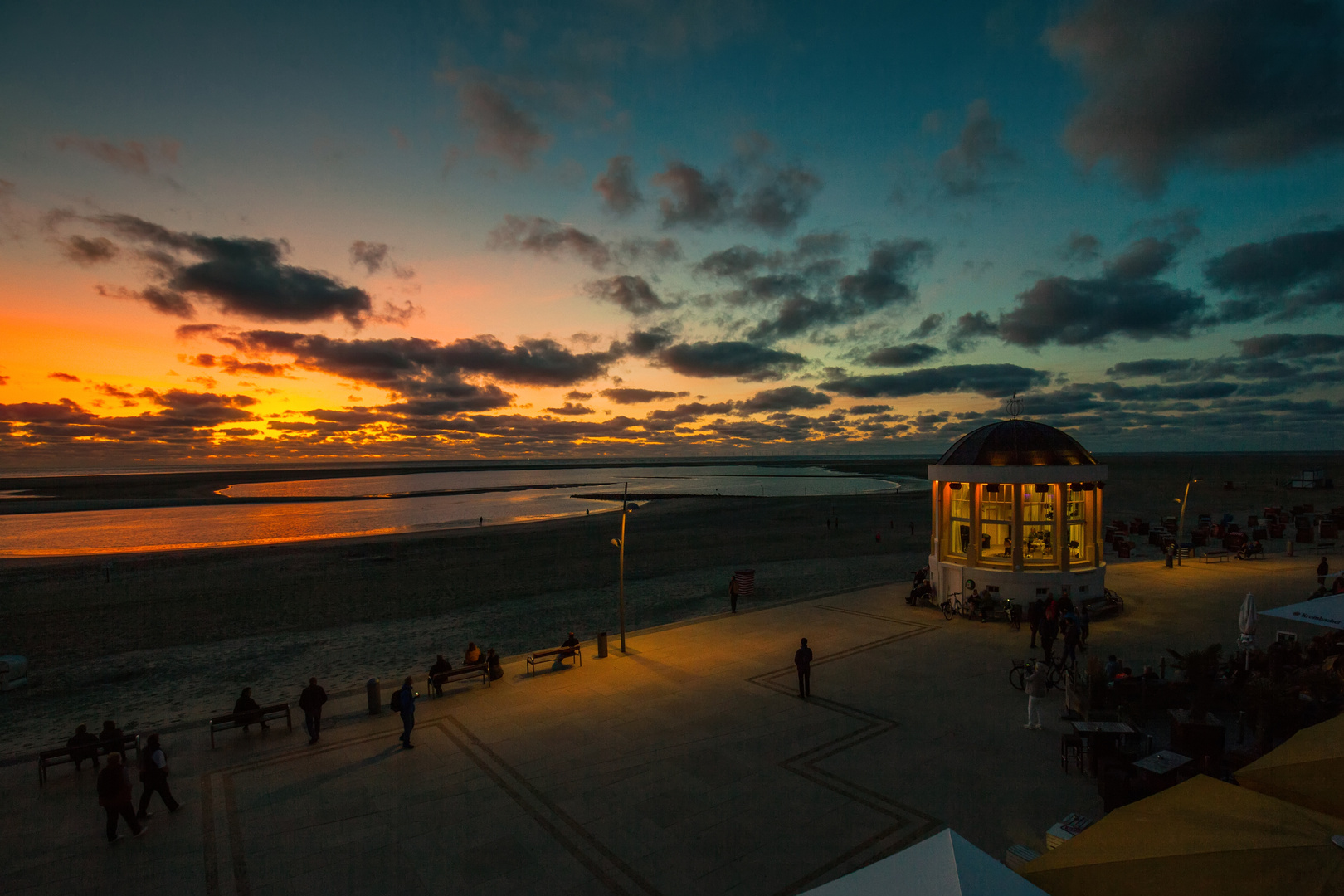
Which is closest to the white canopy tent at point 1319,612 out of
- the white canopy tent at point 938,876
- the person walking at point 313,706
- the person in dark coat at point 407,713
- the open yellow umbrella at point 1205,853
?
the open yellow umbrella at point 1205,853

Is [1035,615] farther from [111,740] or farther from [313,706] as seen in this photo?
[111,740]

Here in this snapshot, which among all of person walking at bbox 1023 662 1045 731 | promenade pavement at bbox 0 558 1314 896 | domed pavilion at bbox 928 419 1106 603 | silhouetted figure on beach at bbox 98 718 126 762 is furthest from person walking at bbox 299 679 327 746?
domed pavilion at bbox 928 419 1106 603

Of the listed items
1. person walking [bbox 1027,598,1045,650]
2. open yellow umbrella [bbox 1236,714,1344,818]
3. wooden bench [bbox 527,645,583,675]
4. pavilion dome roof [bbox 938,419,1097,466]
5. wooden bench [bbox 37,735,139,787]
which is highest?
pavilion dome roof [bbox 938,419,1097,466]

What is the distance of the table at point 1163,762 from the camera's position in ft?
30.9

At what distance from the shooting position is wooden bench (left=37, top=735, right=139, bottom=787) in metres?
12.2

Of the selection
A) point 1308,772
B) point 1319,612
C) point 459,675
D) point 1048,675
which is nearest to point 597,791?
point 459,675

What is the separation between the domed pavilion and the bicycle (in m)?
6.75

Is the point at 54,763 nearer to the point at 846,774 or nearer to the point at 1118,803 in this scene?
the point at 846,774

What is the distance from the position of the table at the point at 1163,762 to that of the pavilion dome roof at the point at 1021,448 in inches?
578

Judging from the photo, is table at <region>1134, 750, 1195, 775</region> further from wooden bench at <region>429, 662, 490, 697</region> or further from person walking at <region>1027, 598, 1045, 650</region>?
wooden bench at <region>429, 662, 490, 697</region>

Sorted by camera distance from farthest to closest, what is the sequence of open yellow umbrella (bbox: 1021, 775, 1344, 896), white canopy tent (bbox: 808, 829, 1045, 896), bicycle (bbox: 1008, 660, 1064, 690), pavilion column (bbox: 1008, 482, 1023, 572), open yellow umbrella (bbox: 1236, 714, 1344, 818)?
pavilion column (bbox: 1008, 482, 1023, 572), bicycle (bbox: 1008, 660, 1064, 690), open yellow umbrella (bbox: 1236, 714, 1344, 818), open yellow umbrella (bbox: 1021, 775, 1344, 896), white canopy tent (bbox: 808, 829, 1045, 896)

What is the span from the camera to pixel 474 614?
87.8ft

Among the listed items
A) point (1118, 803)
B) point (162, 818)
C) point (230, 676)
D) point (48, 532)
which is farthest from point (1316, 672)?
point (48, 532)

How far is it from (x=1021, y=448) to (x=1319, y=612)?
37.2 feet
